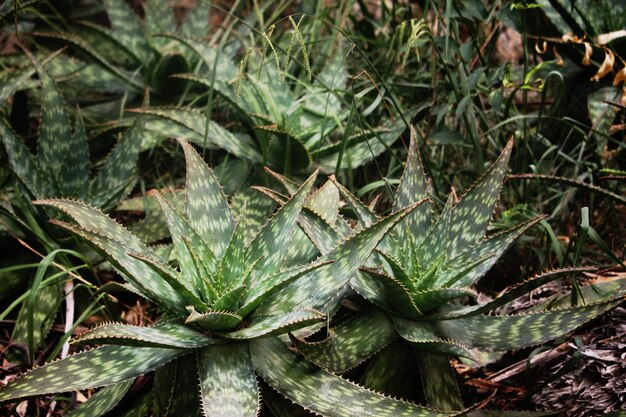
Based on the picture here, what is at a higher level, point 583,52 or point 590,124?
point 583,52

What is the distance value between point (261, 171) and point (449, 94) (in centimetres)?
69

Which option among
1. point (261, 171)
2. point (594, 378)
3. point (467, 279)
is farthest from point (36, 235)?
point (594, 378)

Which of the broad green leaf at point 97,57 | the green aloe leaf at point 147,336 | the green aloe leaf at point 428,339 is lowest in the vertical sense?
the green aloe leaf at point 428,339

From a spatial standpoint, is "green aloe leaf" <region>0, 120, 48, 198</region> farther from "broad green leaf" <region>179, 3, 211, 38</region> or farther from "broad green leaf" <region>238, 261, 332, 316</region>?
"broad green leaf" <region>179, 3, 211, 38</region>

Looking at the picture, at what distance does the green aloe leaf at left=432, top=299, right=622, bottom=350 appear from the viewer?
5.45 feet

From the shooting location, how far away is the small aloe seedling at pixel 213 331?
1.49m

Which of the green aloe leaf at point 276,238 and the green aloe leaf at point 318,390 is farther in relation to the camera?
the green aloe leaf at point 276,238

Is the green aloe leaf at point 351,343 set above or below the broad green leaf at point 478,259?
below

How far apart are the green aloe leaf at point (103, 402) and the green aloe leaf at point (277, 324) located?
1.01 ft

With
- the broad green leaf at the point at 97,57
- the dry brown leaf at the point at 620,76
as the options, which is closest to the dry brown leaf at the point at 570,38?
the dry brown leaf at the point at 620,76

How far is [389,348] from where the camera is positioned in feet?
5.75

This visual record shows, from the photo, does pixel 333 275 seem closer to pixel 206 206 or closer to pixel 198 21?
pixel 206 206

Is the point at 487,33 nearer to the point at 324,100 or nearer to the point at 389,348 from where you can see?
the point at 324,100

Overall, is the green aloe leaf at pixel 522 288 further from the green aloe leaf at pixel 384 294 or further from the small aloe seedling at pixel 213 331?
the small aloe seedling at pixel 213 331
